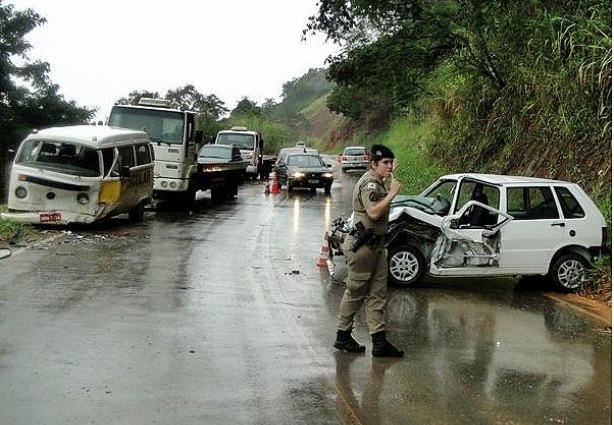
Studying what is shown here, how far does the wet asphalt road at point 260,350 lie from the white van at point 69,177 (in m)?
2.83

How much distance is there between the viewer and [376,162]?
686cm

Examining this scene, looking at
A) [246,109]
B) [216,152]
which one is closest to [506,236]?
[216,152]

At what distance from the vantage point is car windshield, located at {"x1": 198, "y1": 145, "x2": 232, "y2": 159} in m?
29.9

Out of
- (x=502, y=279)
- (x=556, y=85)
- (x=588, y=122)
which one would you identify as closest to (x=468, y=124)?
(x=556, y=85)

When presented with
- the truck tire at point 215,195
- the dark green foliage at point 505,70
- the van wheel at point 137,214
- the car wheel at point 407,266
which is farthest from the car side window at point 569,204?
the truck tire at point 215,195

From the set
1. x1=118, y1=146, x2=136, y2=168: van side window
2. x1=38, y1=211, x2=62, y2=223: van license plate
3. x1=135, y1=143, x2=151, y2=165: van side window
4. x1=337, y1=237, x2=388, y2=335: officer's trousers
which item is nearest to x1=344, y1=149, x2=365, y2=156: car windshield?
x1=135, y1=143, x2=151, y2=165: van side window

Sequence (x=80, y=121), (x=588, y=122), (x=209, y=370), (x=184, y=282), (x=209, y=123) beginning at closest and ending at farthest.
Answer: (x=209, y=370), (x=184, y=282), (x=588, y=122), (x=80, y=121), (x=209, y=123)

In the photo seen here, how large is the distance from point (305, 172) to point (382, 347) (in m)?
22.6

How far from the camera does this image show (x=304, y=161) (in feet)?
99.3

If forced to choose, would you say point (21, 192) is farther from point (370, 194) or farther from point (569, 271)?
point (569, 271)

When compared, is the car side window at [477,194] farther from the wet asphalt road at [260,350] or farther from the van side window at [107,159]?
the van side window at [107,159]

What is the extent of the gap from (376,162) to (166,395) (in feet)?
9.30

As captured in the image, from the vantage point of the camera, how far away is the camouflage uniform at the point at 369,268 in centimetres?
674

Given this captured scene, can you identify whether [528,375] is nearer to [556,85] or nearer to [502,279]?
[502,279]
